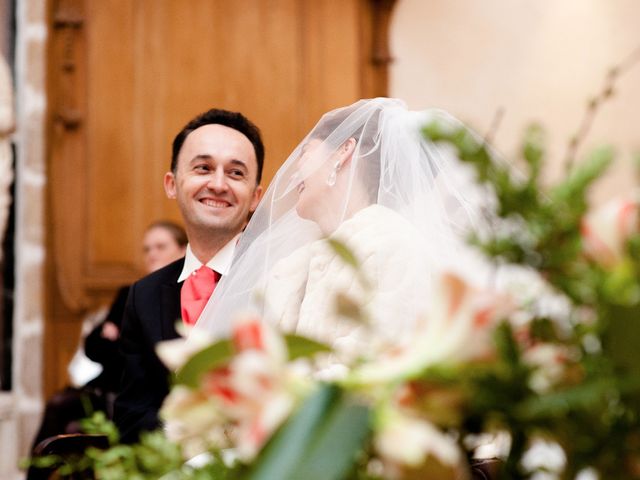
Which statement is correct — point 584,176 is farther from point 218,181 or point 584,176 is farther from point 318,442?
point 218,181

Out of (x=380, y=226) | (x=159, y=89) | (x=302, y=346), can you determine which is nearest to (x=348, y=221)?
(x=380, y=226)

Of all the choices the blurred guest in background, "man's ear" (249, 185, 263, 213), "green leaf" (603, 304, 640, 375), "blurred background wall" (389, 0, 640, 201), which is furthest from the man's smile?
"blurred background wall" (389, 0, 640, 201)

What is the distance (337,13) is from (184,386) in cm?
488

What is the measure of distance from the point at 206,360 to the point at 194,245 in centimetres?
212

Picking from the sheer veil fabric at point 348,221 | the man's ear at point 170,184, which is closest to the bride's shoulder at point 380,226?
the sheer veil fabric at point 348,221

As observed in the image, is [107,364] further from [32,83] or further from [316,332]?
[316,332]

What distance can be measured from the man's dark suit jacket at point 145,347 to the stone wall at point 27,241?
2.18m

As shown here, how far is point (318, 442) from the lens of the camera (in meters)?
0.63

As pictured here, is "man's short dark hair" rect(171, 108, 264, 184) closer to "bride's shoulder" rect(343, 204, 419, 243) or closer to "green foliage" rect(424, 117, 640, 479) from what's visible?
"bride's shoulder" rect(343, 204, 419, 243)

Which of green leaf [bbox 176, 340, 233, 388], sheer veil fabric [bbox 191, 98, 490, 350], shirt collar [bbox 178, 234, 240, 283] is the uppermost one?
green leaf [bbox 176, 340, 233, 388]

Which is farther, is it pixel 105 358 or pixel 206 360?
pixel 105 358

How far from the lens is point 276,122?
527 centimetres

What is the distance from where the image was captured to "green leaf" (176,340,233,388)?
69cm

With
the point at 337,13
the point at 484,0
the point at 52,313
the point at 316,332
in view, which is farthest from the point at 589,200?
the point at 484,0
